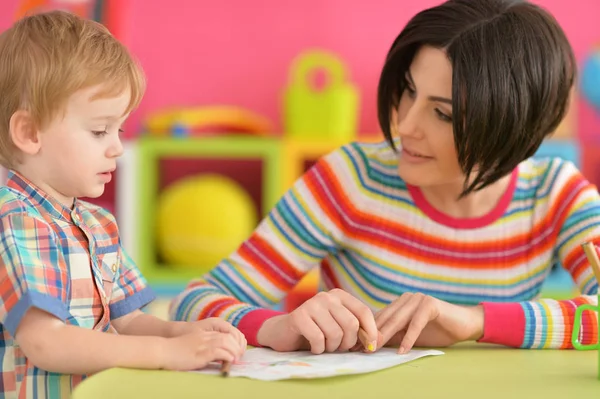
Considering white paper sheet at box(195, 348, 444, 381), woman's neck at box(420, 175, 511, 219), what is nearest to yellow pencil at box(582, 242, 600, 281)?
white paper sheet at box(195, 348, 444, 381)

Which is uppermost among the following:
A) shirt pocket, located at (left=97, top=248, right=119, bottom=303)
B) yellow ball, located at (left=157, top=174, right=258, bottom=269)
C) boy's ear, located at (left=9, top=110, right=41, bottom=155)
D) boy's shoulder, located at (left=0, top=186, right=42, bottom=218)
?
boy's ear, located at (left=9, top=110, right=41, bottom=155)

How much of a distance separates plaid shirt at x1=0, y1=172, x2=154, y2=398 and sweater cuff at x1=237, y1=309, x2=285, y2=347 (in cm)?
16

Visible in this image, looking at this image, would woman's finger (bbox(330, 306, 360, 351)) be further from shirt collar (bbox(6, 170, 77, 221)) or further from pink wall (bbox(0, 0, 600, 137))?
pink wall (bbox(0, 0, 600, 137))

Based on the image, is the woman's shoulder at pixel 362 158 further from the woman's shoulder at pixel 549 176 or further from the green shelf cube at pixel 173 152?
the green shelf cube at pixel 173 152

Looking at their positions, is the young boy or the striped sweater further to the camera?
the striped sweater

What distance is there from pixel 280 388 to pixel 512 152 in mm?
615

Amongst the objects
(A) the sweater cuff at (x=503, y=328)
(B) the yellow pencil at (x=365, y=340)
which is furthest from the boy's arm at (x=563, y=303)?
(B) the yellow pencil at (x=365, y=340)

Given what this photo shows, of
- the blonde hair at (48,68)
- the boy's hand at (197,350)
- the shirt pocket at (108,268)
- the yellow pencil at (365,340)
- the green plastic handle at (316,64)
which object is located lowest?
the yellow pencil at (365,340)

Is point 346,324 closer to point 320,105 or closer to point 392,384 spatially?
point 392,384

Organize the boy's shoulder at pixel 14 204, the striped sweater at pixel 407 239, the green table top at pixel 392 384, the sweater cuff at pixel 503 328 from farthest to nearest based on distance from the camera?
the striped sweater at pixel 407 239 < the sweater cuff at pixel 503 328 < the boy's shoulder at pixel 14 204 < the green table top at pixel 392 384

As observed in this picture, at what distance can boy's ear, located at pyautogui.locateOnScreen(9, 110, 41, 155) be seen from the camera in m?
0.92

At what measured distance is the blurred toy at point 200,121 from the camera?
3.28 metres

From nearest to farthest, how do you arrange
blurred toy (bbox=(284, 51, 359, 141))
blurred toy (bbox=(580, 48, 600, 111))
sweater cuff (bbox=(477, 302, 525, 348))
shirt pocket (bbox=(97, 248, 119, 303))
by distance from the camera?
shirt pocket (bbox=(97, 248, 119, 303)) → sweater cuff (bbox=(477, 302, 525, 348)) → blurred toy (bbox=(284, 51, 359, 141)) → blurred toy (bbox=(580, 48, 600, 111))

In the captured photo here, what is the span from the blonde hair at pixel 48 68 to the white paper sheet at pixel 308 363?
1.07ft
